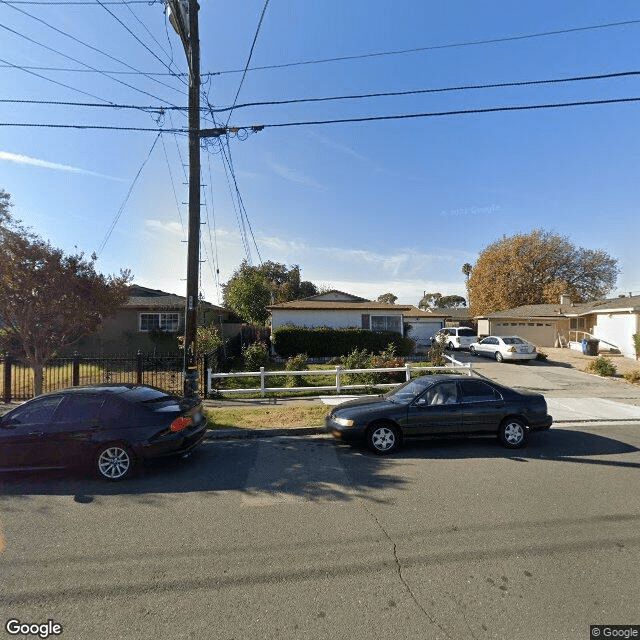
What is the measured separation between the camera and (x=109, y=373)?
1170 cm

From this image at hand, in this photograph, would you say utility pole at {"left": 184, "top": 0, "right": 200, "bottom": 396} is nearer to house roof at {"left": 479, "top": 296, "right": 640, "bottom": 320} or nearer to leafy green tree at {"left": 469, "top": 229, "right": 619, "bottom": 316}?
house roof at {"left": 479, "top": 296, "right": 640, "bottom": 320}

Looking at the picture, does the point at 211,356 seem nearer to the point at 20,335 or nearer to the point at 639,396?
the point at 20,335

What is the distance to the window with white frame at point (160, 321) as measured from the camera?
20.2 metres

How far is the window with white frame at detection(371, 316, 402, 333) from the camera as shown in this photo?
22.4 meters

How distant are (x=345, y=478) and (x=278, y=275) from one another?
52.6 m

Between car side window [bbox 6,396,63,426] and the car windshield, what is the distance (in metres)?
5.39

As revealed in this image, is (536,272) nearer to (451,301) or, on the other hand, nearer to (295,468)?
(295,468)

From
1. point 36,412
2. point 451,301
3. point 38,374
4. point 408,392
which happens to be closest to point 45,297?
point 38,374

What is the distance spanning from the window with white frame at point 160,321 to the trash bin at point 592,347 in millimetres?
23644

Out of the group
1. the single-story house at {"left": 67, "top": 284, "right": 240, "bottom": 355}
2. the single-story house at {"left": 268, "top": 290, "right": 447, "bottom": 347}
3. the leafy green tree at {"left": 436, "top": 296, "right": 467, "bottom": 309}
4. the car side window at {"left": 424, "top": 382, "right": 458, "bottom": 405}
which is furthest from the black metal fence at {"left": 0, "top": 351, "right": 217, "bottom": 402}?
the leafy green tree at {"left": 436, "top": 296, "right": 467, "bottom": 309}

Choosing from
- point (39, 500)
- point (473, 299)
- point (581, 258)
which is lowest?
point (39, 500)

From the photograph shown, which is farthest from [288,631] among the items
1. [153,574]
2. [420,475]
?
[420,475]

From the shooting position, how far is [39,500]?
181 inches

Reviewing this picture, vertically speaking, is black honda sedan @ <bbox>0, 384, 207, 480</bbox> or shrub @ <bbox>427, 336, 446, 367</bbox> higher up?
shrub @ <bbox>427, 336, 446, 367</bbox>
